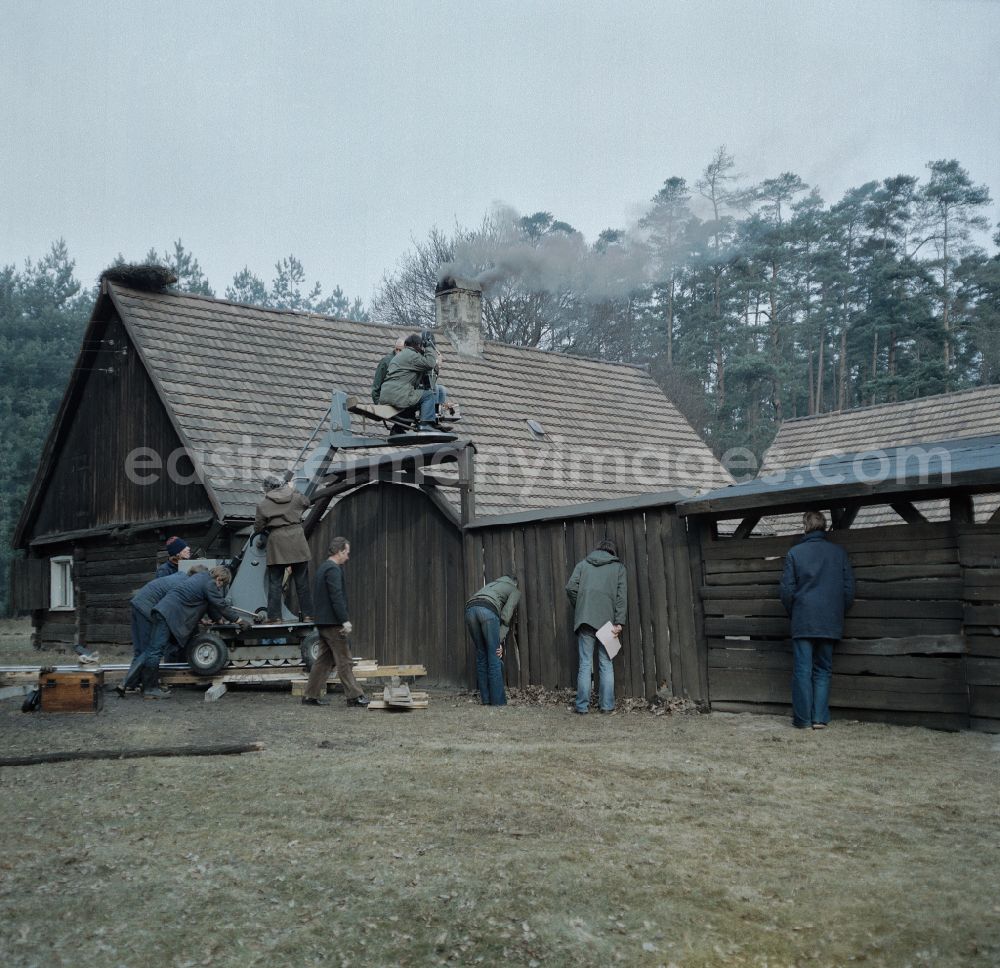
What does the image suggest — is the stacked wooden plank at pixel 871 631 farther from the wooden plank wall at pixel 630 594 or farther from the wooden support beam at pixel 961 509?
the wooden plank wall at pixel 630 594

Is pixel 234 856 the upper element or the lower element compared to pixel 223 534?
lower

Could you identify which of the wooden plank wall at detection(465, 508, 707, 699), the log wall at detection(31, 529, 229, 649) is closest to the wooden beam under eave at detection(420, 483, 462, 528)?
the wooden plank wall at detection(465, 508, 707, 699)

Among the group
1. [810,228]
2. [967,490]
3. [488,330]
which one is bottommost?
[967,490]

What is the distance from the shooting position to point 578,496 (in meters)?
18.2

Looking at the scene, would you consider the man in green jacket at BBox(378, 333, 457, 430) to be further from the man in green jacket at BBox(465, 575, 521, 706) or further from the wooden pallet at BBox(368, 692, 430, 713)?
the wooden pallet at BBox(368, 692, 430, 713)

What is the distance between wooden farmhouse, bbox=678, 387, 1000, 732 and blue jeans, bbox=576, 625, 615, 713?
102cm

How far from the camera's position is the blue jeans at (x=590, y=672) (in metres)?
10.6

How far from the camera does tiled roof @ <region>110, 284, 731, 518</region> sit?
651 inches

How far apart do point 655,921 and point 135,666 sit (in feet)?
28.6

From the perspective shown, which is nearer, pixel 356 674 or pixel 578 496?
pixel 356 674

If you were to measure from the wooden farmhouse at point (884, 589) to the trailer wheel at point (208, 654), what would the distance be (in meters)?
5.41

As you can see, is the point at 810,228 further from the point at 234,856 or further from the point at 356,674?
the point at 234,856

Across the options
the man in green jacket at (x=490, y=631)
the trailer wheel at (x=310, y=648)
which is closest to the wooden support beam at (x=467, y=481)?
the man in green jacket at (x=490, y=631)

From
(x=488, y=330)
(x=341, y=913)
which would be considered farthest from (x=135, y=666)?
(x=488, y=330)
